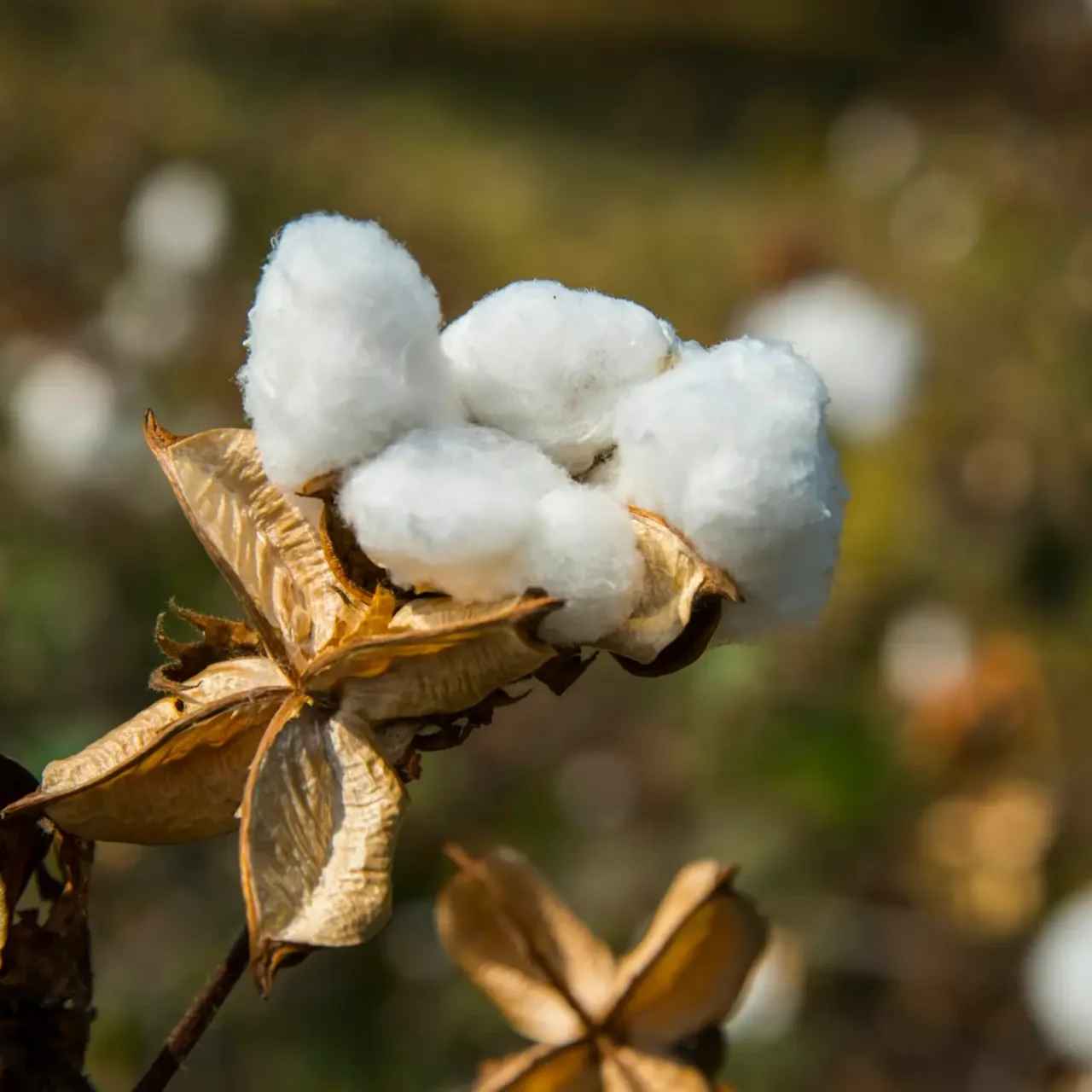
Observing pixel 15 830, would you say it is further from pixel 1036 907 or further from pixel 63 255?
pixel 63 255

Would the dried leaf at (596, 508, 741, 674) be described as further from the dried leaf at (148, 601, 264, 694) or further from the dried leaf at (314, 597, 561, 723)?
the dried leaf at (148, 601, 264, 694)

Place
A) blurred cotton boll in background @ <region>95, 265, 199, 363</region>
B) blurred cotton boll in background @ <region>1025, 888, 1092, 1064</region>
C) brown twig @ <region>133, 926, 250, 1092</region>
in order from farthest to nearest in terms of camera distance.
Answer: blurred cotton boll in background @ <region>95, 265, 199, 363</region> < blurred cotton boll in background @ <region>1025, 888, 1092, 1064</region> < brown twig @ <region>133, 926, 250, 1092</region>

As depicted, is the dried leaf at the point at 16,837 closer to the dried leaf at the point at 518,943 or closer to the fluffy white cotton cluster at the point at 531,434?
the fluffy white cotton cluster at the point at 531,434

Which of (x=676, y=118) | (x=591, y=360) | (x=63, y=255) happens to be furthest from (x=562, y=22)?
(x=591, y=360)

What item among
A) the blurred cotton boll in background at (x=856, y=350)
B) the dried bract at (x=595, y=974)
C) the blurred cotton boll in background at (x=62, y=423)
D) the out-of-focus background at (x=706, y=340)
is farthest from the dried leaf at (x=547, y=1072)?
the blurred cotton boll in background at (x=856, y=350)

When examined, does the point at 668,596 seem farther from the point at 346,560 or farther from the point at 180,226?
the point at 180,226

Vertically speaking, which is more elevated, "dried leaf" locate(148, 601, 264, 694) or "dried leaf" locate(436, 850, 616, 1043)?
"dried leaf" locate(148, 601, 264, 694)

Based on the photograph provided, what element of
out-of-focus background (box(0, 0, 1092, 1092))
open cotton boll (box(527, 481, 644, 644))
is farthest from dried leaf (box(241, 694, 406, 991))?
out-of-focus background (box(0, 0, 1092, 1092))

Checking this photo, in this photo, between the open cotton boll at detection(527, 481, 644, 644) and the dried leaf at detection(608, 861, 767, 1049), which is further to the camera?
the dried leaf at detection(608, 861, 767, 1049)
